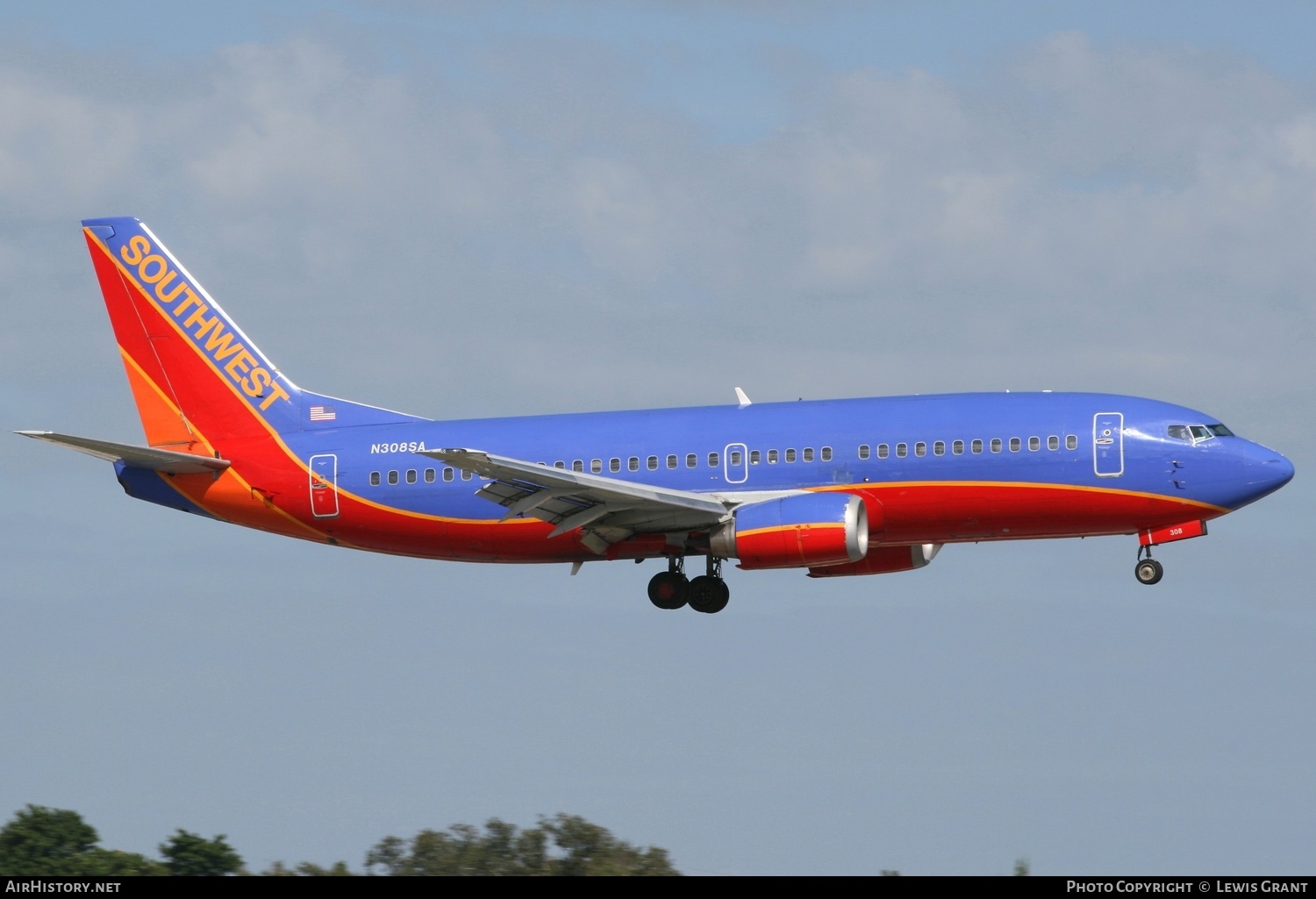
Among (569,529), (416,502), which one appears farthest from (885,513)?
(416,502)

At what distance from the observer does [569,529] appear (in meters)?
50.6

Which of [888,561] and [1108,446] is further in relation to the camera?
[888,561]

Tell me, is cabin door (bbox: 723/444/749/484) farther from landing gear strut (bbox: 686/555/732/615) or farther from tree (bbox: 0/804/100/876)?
tree (bbox: 0/804/100/876)

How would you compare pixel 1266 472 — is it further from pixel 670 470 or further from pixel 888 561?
pixel 670 470

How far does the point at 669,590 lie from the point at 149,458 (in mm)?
14462

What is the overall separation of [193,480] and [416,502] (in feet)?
22.0

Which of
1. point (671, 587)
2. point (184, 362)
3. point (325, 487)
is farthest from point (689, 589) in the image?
point (184, 362)

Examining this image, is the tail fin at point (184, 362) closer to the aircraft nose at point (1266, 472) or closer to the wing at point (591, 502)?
the wing at point (591, 502)

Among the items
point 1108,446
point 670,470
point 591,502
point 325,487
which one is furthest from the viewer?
point 325,487

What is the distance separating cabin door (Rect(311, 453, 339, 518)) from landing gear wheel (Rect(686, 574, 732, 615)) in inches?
384

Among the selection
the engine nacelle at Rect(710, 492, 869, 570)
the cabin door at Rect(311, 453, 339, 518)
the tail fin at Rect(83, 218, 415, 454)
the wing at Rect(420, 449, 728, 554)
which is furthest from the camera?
the tail fin at Rect(83, 218, 415, 454)

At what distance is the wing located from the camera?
47469 millimetres

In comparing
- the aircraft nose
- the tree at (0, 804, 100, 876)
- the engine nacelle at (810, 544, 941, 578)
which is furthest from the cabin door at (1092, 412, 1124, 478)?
the tree at (0, 804, 100, 876)

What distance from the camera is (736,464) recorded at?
50.3m
